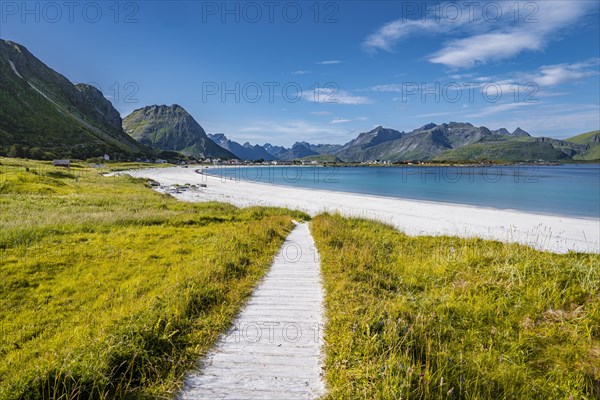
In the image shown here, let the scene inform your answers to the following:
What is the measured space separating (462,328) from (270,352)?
485 cm

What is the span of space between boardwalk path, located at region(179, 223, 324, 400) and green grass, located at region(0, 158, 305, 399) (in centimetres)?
40

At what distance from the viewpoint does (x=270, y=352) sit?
20.3 feet

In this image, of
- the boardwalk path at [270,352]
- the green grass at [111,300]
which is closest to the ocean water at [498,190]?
the green grass at [111,300]

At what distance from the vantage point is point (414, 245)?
1669cm

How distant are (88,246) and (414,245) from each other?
1722 centimetres

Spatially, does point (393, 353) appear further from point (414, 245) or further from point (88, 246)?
point (88, 246)

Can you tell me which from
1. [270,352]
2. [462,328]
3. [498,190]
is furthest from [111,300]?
[498,190]

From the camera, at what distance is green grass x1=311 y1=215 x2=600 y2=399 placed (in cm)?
516

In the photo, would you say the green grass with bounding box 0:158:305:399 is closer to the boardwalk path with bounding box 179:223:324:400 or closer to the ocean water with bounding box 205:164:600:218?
the boardwalk path with bounding box 179:223:324:400

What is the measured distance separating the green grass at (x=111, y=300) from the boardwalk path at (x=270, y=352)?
40 centimetres

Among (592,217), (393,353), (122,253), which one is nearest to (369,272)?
(393,353)

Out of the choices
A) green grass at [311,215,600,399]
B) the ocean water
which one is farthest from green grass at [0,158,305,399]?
the ocean water

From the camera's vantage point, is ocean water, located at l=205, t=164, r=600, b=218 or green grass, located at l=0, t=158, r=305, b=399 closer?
green grass, located at l=0, t=158, r=305, b=399

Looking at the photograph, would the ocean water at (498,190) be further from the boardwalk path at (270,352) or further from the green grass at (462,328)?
the boardwalk path at (270,352)
